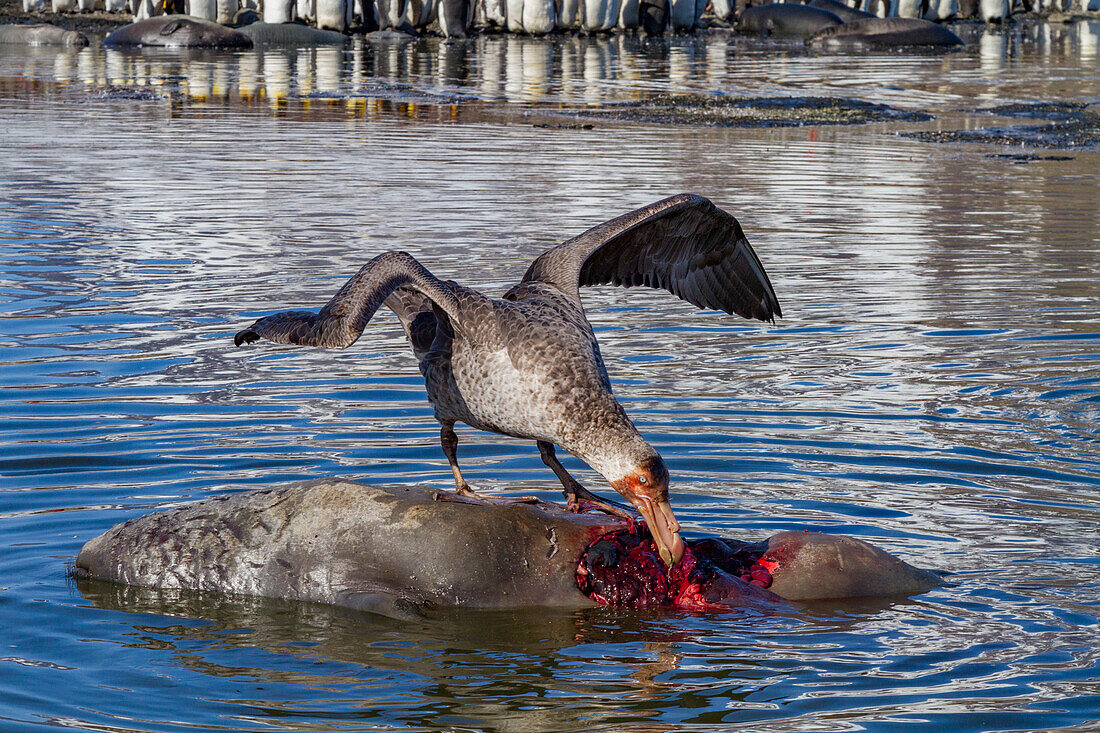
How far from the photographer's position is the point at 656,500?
5871mm

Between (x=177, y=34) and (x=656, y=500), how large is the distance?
37.5 m

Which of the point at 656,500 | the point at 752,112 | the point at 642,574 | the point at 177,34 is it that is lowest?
the point at 642,574

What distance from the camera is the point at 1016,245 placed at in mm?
14094

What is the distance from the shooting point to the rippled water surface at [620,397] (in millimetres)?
5543

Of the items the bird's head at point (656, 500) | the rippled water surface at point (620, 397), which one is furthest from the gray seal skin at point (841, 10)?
the bird's head at point (656, 500)

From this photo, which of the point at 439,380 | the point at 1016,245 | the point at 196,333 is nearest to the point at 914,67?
the point at 1016,245

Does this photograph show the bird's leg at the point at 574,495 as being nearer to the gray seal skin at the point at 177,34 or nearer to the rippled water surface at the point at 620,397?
the rippled water surface at the point at 620,397

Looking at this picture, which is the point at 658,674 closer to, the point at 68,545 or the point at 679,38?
the point at 68,545

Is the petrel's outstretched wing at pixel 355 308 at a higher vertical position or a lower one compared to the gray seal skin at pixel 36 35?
→ lower

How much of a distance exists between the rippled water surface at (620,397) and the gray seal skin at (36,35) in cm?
2121

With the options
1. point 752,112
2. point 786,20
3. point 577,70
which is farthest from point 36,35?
point 752,112

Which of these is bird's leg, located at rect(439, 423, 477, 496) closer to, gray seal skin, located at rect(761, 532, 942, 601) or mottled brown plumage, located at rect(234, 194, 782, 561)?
mottled brown plumage, located at rect(234, 194, 782, 561)

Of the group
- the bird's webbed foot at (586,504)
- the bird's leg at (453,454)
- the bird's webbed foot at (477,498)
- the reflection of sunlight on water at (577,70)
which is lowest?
the bird's webbed foot at (586,504)

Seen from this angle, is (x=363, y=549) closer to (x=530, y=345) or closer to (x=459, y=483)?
(x=459, y=483)
